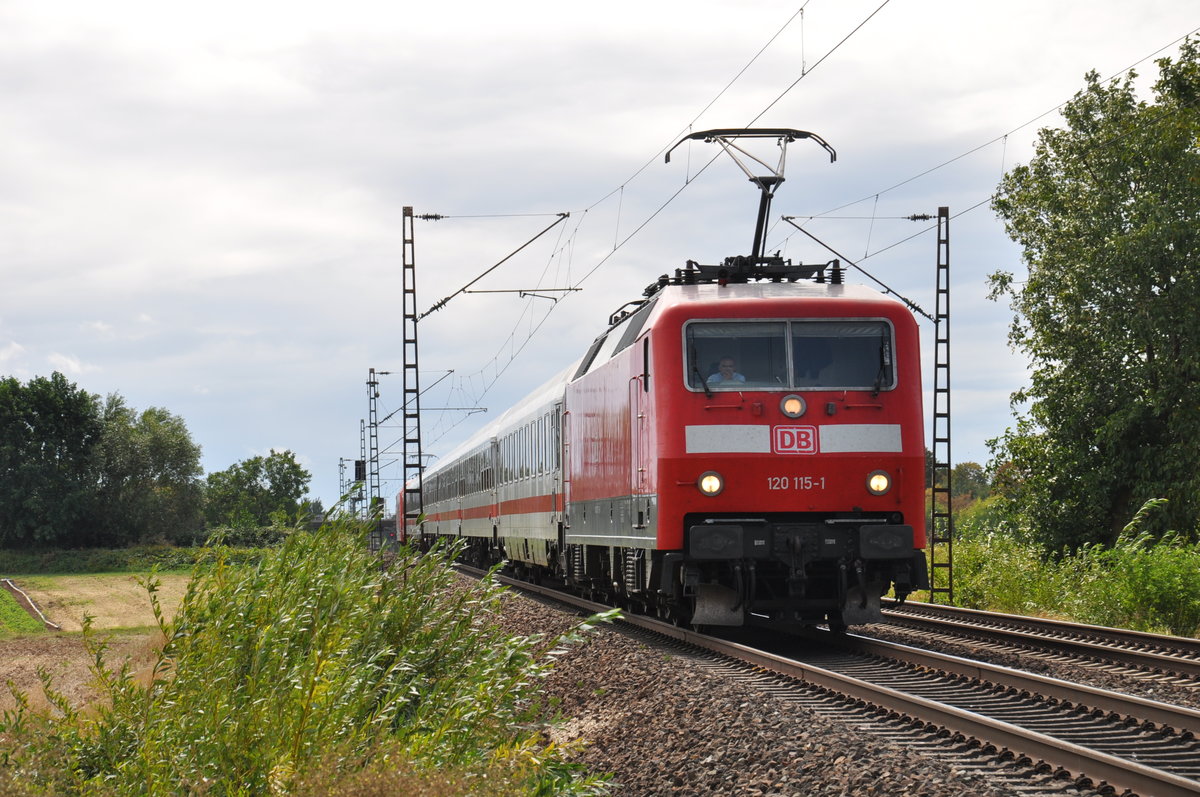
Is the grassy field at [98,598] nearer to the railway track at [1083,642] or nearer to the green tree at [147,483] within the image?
the green tree at [147,483]

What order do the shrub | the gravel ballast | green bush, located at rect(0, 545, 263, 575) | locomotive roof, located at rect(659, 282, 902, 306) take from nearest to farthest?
the gravel ballast < locomotive roof, located at rect(659, 282, 902, 306) < the shrub < green bush, located at rect(0, 545, 263, 575)

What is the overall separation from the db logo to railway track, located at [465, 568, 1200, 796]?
185 centimetres

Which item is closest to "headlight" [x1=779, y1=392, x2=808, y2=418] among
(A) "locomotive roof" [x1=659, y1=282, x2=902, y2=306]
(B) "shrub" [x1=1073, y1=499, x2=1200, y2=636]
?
(A) "locomotive roof" [x1=659, y1=282, x2=902, y2=306]

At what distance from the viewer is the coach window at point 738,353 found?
482 inches

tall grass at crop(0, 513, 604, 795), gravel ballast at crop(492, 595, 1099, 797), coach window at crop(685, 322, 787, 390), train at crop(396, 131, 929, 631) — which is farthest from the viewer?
coach window at crop(685, 322, 787, 390)

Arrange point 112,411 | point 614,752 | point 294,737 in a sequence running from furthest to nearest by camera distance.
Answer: point 112,411 → point 614,752 → point 294,737

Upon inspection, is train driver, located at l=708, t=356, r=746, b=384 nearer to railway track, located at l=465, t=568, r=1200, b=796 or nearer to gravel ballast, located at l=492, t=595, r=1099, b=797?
railway track, located at l=465, t=568, r=1200, b=796

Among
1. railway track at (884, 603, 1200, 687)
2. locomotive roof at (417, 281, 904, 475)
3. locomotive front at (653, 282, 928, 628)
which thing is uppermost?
locomotive roof at (417, 281, 904, 475)

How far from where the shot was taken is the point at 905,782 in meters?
6.50

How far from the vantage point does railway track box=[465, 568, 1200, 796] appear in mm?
6777

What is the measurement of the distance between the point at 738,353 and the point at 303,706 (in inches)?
278

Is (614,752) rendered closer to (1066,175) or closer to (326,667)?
(326,667)

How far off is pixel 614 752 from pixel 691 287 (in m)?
5.67

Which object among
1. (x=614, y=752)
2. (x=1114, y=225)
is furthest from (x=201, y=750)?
(x=1114, y=225)
